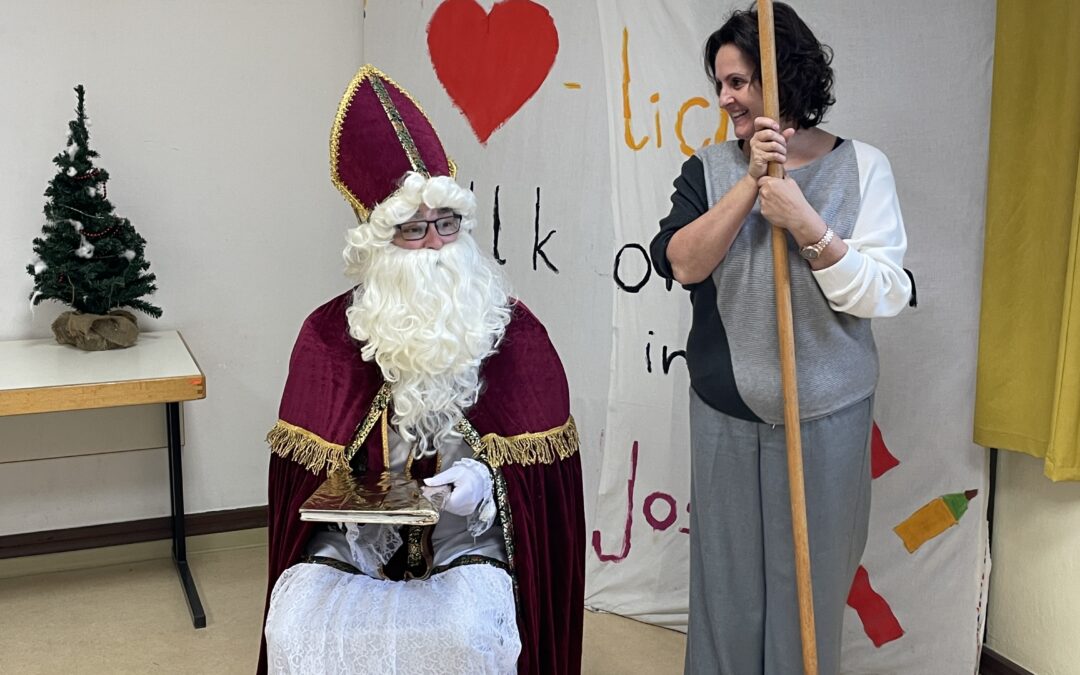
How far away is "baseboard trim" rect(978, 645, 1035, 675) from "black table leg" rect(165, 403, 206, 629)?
2.19 meters

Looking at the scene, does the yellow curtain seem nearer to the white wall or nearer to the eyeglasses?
→ the eyeglasses

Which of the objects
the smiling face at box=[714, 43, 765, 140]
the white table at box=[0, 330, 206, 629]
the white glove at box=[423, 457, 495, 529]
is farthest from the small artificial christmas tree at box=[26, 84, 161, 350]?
the smiling face at box=[714, 43, 765, 140]

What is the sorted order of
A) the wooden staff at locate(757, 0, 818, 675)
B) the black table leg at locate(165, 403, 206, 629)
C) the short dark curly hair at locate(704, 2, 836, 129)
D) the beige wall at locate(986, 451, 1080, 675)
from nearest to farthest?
the wooden staff at locate(757, 0, 818, 675)
the short dark curly hair at locate(704, 2, 836, 129)
the beige wall at locate(986, 451, 1080, 675)
the black table leg at locate(165, 403, 206, 629)

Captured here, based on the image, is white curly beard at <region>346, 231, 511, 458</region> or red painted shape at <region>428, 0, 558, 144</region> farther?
red painted shape at <region>428, 0, 558, 144</region>

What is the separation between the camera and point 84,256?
3.25 metres

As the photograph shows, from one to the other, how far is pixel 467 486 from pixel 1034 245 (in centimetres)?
151

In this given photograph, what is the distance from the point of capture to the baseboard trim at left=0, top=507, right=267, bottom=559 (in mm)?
3527

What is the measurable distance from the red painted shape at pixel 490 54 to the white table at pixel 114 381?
112cm

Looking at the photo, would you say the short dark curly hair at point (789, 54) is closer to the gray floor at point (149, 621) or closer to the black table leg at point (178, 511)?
the gray floor at point (149, 621)

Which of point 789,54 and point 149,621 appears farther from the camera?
point 149,621

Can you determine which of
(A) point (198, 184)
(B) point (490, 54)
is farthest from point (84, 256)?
(B) point (490, 54)

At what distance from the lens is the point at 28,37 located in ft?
10.9

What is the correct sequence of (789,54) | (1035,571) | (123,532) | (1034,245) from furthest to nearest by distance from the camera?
(123,532)
(1035,571)
(1034,245)
(789,54)

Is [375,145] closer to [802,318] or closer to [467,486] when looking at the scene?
[467,486]
